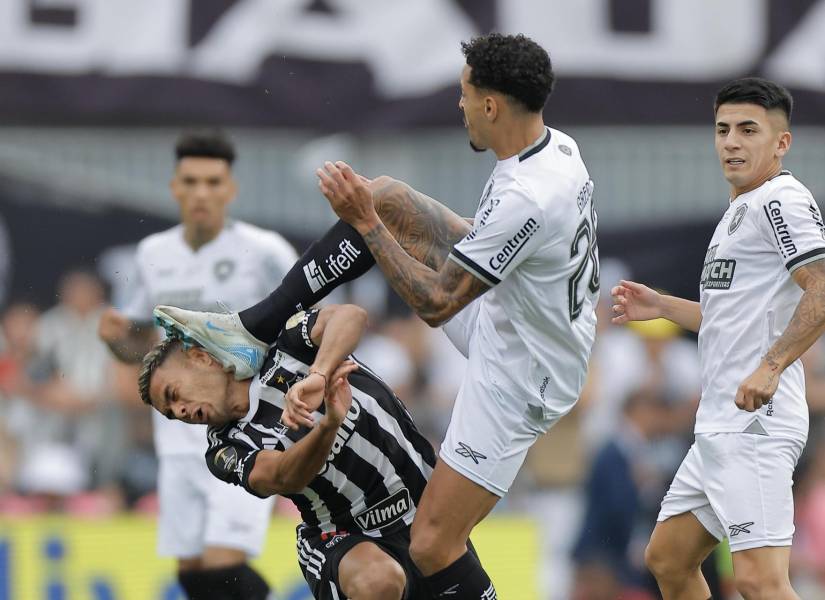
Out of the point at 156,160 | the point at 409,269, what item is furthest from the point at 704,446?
the point at 156,160

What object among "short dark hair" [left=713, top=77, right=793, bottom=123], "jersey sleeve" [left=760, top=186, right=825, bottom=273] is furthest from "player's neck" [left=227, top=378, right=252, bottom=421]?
"short dark hair" [left=713, top=77, right=793, bottom=123]

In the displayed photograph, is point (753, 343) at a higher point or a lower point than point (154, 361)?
higher

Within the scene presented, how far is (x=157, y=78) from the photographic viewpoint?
40.9 feet

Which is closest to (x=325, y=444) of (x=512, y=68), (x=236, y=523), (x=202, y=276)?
(x=512, y=68)

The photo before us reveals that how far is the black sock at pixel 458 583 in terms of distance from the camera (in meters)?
6.04

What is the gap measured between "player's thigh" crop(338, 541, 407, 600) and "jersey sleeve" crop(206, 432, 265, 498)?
1.63ft

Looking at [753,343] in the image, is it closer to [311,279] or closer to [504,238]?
[504,238]

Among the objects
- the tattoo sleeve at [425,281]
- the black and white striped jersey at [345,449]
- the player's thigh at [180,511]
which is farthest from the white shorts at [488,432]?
the player's thigh at [180,511]

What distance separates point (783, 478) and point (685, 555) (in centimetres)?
56

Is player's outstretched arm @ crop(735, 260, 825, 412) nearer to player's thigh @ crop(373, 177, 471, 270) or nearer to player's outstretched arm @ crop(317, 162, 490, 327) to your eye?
player's outstretched arm @ crop(317, 162, 490, 327)

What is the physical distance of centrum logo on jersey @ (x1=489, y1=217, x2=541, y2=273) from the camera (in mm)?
5750

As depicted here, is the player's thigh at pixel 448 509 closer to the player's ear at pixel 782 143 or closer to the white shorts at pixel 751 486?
the white shorts at pixel 751 486

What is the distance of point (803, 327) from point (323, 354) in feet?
5.93

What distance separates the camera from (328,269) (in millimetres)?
5863
